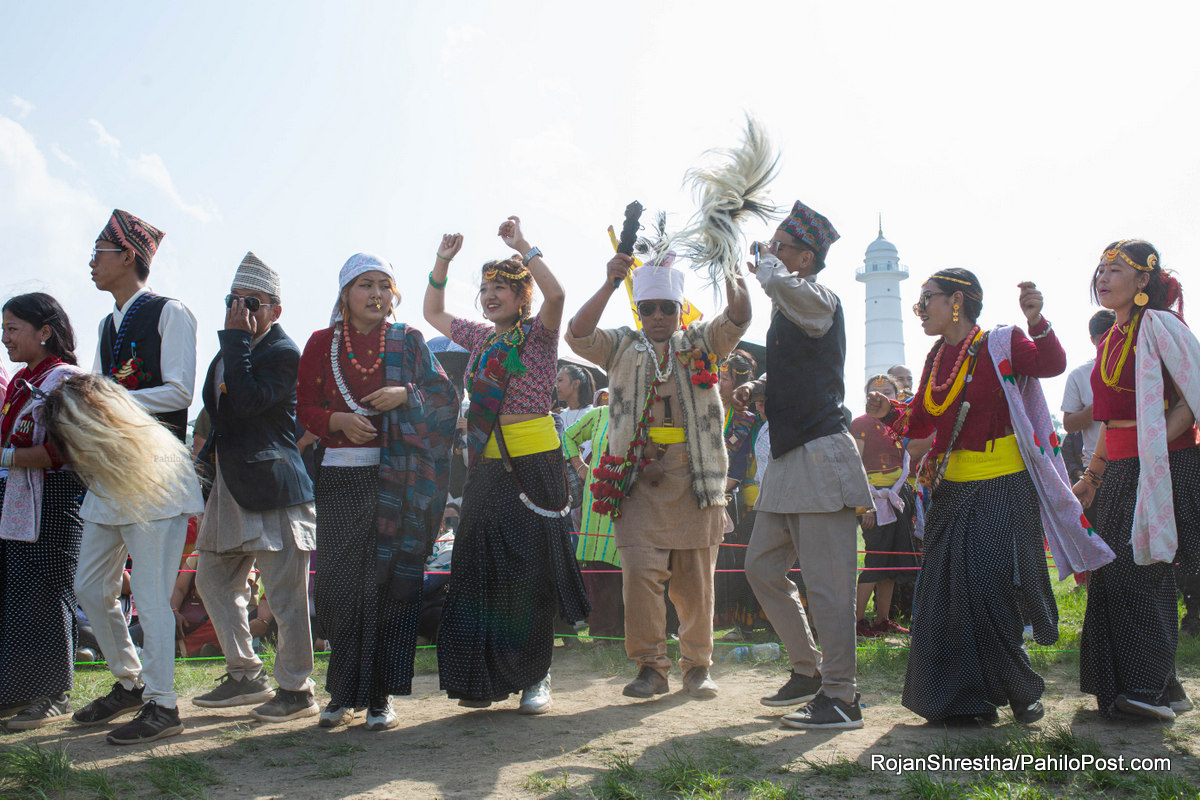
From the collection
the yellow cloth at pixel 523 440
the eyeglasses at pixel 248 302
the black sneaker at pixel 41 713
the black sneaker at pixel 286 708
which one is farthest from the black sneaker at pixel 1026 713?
the black sneaker at pixel 41 713

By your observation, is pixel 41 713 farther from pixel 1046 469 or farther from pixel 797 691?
pixel 1046 469

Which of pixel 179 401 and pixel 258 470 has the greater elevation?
pixel 179 401

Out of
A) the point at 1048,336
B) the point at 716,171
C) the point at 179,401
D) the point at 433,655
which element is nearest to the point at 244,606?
the point at 179,401

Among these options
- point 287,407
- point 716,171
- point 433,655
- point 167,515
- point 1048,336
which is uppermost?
point 716,171

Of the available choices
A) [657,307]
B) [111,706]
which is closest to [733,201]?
[657,307]

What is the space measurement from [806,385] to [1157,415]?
1.52 meters

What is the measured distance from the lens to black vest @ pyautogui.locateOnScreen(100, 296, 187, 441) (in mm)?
4332

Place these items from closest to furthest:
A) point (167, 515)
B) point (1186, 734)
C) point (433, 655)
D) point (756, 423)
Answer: point (1186, 734), point (167, 515), point (433, 655), point (756, 423)

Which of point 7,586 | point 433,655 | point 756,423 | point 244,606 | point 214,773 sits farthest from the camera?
point 756,423

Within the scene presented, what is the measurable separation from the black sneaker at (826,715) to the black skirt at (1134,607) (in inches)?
43.3

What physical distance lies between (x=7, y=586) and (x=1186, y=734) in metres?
5.18

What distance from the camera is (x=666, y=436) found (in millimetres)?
4852

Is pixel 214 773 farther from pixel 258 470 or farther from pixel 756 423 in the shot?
pixel 756 423

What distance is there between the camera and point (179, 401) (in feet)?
14.0
